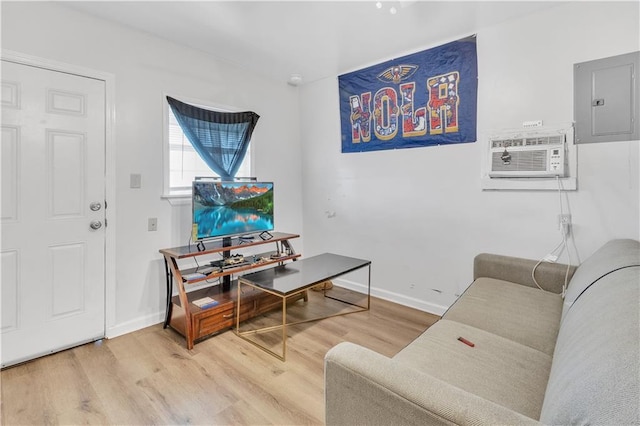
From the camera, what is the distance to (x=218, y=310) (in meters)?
2.54

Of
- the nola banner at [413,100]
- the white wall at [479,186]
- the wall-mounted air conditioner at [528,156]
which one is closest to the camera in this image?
the white wall at [479,186]

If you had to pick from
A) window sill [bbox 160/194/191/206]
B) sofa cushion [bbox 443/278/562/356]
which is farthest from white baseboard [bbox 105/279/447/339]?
window sill [bbox 160/194/191/206]

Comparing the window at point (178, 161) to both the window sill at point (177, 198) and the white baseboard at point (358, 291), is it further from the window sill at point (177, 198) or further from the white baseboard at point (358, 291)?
the white baseboard at point (358, 291)

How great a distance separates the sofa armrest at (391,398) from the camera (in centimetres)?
79

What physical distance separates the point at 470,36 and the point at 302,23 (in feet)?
4.66

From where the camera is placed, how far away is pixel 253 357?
224 centimetres

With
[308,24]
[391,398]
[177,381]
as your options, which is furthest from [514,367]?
[308,24]

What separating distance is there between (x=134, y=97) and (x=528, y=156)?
10.4 feet

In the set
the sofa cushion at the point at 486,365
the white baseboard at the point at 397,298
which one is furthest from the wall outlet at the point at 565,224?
the sofa cushion at the point at 486,365

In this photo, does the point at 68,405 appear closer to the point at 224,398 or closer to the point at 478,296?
the point at 224,398

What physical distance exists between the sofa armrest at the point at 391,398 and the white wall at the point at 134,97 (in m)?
2.23

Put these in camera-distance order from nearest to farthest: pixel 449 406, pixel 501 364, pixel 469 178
→ pixel 449 406
pixel 501 364
pixel 469 178

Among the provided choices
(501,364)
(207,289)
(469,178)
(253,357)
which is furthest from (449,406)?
(207,289)

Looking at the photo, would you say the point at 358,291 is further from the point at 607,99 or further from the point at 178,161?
the point at 607,99
